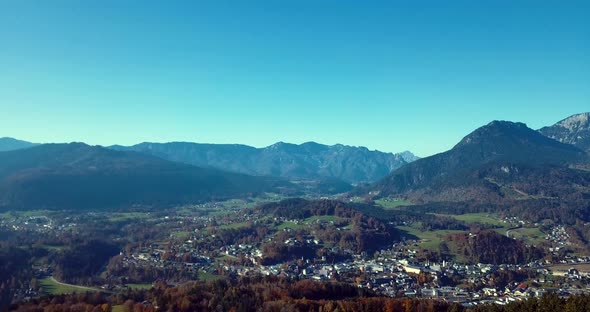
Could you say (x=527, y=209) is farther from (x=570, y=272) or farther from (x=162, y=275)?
(x=162, y=275)

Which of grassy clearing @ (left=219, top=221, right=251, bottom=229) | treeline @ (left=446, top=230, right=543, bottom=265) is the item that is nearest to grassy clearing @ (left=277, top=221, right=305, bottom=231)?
grassy clearing @ (left=219, top=221, right=251, bottom=229)

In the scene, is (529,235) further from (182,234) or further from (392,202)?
(392,202)

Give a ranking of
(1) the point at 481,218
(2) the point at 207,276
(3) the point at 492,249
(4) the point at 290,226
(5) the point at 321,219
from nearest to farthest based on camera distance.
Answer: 1. (2) the point at 207,276
2. (3) the point at 492,249
3. (4) the point at 290,226
4. (5) the point at 321,219
5. (1) the point at 481,218

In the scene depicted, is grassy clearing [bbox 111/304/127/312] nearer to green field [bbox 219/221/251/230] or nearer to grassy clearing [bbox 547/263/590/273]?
grassy clearing [bbox 547/263/590/273]

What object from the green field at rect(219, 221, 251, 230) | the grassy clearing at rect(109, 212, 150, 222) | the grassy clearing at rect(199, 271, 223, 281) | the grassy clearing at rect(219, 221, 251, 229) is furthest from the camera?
the grassy clearing at rect(109, 212, 150, 222)

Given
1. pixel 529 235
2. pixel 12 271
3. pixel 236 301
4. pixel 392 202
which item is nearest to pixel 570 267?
pixel 529 235

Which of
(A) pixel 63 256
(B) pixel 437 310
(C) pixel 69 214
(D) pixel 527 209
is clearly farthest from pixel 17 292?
(D) pixel 527 209
